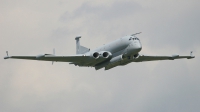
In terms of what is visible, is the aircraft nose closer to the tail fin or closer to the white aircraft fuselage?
the white aircraft fuselage

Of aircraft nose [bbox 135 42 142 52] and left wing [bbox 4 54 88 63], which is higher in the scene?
aircraft nose [bbox 135 42 142 52]

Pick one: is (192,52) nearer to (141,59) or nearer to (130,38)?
(141,59)

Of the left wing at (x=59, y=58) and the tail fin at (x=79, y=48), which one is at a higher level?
the tail fin at (x=79, y=48)

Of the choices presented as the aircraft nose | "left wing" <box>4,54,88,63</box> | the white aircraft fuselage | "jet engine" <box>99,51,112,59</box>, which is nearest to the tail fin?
the white aircraft fuselage

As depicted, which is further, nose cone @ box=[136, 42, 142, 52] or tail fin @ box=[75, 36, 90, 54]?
tail fin @ box=[75, 36, 90, 54]

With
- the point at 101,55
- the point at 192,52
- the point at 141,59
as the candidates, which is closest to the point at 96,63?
the point at 101,55

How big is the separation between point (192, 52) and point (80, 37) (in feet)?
67.0

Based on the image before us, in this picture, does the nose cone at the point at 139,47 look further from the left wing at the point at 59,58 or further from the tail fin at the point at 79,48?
the tail fin at the point at 79,48

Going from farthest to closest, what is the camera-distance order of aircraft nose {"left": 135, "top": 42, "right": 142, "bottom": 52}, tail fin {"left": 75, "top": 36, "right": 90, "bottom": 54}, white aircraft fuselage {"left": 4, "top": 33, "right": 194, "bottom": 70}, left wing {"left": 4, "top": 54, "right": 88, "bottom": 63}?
tail fin {"left": 75, "top": 36, "right": 90, "bottom": 54} < left wing {"left": 4, "top": 54, "right": 88, "bottom": 63} < white aircraft fuselage {"left": 4, "top": 33, "right": 194, "bottom": 70} < aircraft nose {"left": 135, "top": 42, "right": 142, "bottom": 52}

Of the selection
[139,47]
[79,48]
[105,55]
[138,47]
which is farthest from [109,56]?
[79,48]

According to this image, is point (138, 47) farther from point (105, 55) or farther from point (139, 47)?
point (105, 55)

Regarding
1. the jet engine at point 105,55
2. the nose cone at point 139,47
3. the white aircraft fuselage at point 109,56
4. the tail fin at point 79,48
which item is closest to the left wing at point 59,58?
the white aircraft fuselage at point 109,56

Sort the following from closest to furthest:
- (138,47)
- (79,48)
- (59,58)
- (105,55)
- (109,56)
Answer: (138,47) < (109,56) < (105,55) < (59,58) < (79,48)

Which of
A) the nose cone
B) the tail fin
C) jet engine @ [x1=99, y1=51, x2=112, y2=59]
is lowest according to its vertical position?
jet engine @ [x1=99, y1=51, x2=112, y2=59]
